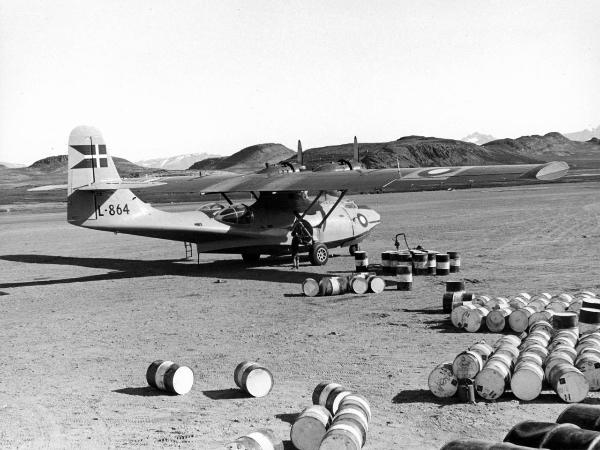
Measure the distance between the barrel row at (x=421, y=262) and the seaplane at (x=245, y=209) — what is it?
235cm

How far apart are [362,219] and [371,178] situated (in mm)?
3614

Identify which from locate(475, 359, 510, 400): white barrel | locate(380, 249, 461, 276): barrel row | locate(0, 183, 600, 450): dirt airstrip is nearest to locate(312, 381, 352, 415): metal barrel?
locate(0, 183, 600, 450): dirt airstrip

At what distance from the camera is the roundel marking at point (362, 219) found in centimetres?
2709

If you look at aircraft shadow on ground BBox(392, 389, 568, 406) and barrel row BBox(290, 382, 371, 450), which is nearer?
barrel row BBox(290, 382, 371, 450)

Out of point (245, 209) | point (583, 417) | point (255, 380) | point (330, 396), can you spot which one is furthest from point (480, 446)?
point (245, 209)

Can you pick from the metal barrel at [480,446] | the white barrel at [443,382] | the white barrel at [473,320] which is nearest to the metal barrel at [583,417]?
the metal barrel at [480,446]

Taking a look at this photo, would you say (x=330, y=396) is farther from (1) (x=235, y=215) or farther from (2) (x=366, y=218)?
(2) (x=366, y=218)

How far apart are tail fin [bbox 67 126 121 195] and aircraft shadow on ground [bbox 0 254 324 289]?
3318mm

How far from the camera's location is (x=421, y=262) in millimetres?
21953

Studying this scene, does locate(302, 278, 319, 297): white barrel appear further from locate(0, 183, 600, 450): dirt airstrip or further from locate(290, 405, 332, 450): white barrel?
locate(290, 405, 332, 450): white barrel

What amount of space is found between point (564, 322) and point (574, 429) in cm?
636

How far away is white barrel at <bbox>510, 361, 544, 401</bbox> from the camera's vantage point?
9.62 meters

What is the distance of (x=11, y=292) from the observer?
71.5 feet

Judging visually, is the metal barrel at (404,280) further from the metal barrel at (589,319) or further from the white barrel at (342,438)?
the white barrel at (342,438)
